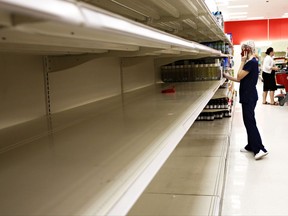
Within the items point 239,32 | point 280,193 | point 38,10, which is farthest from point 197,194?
point 239,32

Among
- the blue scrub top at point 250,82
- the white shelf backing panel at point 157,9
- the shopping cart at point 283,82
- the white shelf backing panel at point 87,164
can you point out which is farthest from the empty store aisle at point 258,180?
the shopping cart at point 283,82

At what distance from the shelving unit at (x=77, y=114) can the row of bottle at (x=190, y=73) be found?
189 centimetres

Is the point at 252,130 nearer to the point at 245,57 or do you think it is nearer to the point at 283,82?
the point at 245,57

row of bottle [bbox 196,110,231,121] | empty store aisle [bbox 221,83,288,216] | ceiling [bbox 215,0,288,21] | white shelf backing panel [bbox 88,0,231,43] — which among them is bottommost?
empty store aisle [bbox 221,83,288,216]

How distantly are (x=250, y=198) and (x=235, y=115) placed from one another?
4.82m

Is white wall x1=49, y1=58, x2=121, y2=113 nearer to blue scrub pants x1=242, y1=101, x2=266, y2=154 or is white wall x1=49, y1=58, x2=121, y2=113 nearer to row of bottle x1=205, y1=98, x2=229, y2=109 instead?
blue scrub pants x1=242, y1=101, x2=266, y2=154

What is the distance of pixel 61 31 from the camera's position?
0.62 metres

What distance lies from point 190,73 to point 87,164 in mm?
3868

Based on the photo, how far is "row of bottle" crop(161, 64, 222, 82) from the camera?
4711 mm

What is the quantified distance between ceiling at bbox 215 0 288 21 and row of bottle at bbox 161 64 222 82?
8.05 metres

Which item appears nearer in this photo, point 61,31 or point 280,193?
point 61,31

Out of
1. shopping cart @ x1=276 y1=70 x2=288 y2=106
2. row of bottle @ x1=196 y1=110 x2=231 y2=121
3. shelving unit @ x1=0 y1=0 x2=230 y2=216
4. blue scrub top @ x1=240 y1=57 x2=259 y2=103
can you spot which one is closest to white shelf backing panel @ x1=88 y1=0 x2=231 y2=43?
shelving unit @ x1=0 y1=0 x2=230 y2=216

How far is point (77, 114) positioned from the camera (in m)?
1.96

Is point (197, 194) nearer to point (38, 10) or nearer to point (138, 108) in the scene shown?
point (138, 108)
